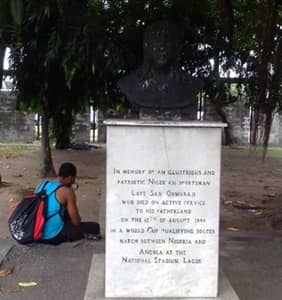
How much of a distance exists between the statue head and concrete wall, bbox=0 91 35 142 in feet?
63.7

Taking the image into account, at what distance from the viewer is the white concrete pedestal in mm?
4457

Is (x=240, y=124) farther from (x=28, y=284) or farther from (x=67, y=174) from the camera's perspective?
(x=28, y=284)

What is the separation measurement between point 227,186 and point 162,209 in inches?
296

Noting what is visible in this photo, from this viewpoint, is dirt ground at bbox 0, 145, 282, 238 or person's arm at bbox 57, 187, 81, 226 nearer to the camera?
person's arm at bbox 57, 187, 81, 226

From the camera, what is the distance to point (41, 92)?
33.3ft

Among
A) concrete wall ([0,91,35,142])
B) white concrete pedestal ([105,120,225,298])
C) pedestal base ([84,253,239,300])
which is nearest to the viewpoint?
white concrete pedestal ([105,120,225,298])

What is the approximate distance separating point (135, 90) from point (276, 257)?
2.62 m

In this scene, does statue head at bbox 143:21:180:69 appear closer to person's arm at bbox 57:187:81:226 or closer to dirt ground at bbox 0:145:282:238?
person's arm at bbox 57:187:81:226

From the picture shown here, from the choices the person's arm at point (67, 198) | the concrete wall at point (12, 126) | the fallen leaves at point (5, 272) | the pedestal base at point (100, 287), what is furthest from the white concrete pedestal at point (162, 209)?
the concrete wall at point (12, 126)

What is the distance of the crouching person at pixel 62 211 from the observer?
6352 millimetres

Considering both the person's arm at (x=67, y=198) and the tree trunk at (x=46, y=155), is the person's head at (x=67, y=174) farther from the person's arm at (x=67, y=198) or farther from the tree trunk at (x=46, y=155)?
the tree trunk at (x=46, y=155)

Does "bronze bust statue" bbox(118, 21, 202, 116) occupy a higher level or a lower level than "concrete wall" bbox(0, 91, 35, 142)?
higher

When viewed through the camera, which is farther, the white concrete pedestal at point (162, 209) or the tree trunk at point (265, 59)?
the tree trunk at point (265, 59)

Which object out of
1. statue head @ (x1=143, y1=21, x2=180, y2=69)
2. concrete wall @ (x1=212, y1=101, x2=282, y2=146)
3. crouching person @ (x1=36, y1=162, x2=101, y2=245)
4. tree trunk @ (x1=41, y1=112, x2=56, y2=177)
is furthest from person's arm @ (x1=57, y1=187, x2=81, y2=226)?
concrete wall @ (x1=212, y1=101, x2=282, y2=146)
